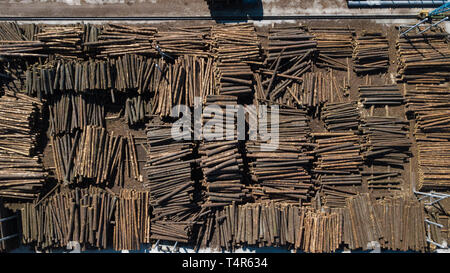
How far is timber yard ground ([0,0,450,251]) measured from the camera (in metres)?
15.4

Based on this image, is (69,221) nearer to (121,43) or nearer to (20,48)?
(20,48)

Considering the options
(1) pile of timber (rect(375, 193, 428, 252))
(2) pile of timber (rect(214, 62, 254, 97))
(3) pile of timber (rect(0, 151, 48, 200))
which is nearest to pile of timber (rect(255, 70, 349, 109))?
(2) pile of timber (rect(214, 62, 254, 97))

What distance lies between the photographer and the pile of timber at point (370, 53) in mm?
15547

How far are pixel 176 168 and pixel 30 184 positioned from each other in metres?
8.37

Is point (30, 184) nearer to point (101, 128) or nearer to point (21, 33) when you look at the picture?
point (101, 128)

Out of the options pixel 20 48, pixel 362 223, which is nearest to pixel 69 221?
pixel 20 48

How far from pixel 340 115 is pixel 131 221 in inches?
526

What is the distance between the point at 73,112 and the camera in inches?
587

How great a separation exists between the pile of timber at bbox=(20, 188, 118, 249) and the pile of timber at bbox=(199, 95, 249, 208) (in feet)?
18.6

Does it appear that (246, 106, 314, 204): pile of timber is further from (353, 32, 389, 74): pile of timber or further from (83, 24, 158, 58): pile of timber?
(83, 24, 158, 58): pile of timber

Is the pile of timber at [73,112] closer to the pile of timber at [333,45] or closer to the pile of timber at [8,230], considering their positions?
the pile of timber at [8,230]
